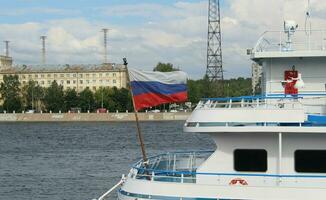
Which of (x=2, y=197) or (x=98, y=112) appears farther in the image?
(x=98, y=112)

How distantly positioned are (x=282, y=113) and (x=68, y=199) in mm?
22169

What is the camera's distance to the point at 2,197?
39156 mm

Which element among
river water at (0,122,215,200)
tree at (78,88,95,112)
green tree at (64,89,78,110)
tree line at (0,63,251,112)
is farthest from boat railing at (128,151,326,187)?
green tree at (64,89,78,110)

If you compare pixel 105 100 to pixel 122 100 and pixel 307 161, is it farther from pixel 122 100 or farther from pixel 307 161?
pixel 307 161

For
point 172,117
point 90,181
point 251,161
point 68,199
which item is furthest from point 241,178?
point 172,117

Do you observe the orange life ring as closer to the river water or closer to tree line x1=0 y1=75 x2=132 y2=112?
the river water

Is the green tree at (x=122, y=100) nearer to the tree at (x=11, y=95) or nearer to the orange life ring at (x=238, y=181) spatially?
the tree at (x=11, y=95)

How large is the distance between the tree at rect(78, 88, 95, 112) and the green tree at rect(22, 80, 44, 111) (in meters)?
12.5

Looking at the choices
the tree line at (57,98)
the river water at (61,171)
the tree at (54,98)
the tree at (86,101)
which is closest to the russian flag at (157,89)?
the river water at (61,171)

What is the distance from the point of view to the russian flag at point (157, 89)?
65.8ft

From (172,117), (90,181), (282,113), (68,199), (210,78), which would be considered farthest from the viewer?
(172,117)

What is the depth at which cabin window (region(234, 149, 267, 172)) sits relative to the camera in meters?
18.5

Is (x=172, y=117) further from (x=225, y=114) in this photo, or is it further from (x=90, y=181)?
(x=225, y=114)

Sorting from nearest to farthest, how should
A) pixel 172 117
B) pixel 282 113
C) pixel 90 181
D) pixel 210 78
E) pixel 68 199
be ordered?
pixel 282 113
pixel 68 199
pixel 90 181
pixel 210 78
pixel 172 117
